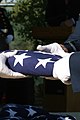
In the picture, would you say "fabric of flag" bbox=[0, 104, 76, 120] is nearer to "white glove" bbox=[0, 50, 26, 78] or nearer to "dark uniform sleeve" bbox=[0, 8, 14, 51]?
"white glove" bbox=[0, 50, 26, 78]

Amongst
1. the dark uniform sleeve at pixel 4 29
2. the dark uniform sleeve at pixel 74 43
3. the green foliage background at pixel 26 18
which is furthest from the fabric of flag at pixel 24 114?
the green foliage background at pixel 26 18

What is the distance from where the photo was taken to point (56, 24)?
184 cm

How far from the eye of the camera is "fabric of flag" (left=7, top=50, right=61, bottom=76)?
0.79 metres

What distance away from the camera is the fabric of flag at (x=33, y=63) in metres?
0.79

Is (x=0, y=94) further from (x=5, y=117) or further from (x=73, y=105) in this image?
(x=5, y=117)

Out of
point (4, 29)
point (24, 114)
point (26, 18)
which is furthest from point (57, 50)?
point (26, 18)

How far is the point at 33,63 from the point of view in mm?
791

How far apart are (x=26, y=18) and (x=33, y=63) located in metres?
2.28

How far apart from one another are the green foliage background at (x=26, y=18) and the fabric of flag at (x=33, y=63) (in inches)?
77.8

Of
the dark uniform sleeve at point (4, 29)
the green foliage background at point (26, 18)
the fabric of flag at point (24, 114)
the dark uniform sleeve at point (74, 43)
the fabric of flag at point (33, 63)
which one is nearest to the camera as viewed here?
the fabric of flag at point (33, 63)

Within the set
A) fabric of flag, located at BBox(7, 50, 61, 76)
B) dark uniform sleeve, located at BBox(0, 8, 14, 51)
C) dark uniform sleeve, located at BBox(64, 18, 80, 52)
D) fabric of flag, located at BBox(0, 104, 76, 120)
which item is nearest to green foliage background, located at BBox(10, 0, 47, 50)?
dark uniform sleeve, located at BBox(0, 8, 14, 51)

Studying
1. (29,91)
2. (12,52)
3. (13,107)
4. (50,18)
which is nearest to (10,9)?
(29,91)

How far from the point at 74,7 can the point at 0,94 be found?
0.59 meters

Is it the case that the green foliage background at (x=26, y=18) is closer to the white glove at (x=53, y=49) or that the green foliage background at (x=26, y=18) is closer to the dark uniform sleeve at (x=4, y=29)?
the dark uniform sleeve at (x=4, y=29)
